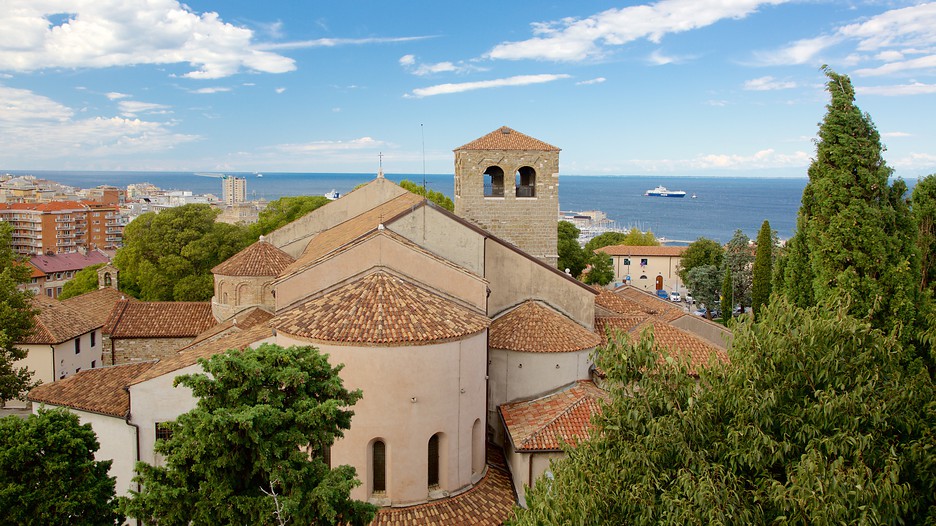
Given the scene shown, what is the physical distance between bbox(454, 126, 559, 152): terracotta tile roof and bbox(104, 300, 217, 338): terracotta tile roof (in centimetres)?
1555

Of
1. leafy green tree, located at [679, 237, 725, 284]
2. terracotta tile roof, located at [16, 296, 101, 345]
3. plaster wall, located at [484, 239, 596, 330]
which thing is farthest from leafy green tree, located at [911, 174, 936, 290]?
leafy green tree, located at [679, 237, 725, 284]

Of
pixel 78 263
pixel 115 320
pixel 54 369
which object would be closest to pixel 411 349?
pixel 115 320

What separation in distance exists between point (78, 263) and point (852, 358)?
9706 cm

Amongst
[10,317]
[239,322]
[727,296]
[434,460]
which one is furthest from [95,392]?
[727,296]

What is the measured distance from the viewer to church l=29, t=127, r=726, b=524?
15.4 m

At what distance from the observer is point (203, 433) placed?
9.47m

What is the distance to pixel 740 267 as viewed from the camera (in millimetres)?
56469

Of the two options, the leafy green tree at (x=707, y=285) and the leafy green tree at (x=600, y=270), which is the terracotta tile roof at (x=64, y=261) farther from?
the leafy green tree at (x=707, y=285)

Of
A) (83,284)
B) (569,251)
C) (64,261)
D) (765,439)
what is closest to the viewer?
(765,439)

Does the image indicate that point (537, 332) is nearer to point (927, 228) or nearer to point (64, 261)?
point (927, 228)

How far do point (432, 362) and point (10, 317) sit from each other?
17.8 meters

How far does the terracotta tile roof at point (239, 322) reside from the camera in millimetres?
24552

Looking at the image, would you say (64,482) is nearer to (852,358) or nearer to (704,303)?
(852,358)

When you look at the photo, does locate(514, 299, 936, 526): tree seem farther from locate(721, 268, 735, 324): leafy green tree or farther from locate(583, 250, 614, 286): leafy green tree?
locate(583, 250, 614, 286): leafy green tree
